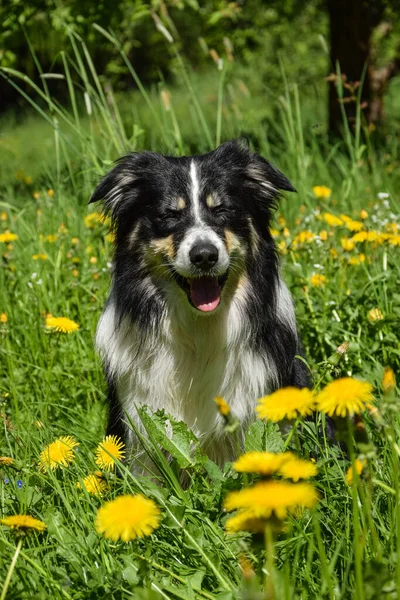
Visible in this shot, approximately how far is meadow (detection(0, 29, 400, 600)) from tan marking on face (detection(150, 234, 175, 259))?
1.52 ft

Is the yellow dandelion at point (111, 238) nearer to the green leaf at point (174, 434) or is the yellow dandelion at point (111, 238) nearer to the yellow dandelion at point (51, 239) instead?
the yellow dandelion at point (51, 239)

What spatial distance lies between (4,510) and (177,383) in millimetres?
1026

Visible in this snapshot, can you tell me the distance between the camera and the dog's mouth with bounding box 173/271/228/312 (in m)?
2.86

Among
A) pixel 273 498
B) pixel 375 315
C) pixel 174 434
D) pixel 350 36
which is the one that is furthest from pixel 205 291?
pixel 350 36

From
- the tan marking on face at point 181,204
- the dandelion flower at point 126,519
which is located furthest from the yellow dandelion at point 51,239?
the dandelion flower at point 126,519

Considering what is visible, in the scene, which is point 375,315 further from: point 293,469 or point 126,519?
point 126,519

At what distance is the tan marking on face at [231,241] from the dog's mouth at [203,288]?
3.9 inches

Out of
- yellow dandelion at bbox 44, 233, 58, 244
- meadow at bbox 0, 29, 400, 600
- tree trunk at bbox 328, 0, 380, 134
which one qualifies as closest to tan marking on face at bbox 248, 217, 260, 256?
meadow at bbox 0, 29, 400, 600

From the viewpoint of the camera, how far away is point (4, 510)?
2.05m

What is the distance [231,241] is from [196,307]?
29 centimetres

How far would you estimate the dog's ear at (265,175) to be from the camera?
9.76ft

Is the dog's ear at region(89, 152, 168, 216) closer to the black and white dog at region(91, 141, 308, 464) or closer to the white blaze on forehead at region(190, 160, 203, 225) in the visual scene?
the black and white dog at region(91, 141, 308, 464)

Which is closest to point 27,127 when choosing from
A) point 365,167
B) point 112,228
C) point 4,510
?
point 365,167

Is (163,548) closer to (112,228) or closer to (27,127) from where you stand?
(112,228)
